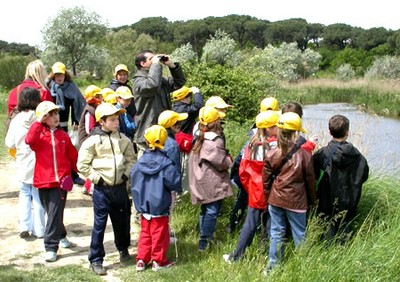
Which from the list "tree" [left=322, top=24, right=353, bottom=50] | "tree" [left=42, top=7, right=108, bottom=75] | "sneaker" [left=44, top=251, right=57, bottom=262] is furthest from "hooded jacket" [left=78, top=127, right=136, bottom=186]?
"tree" [left=322, top=24, right=353, bottom=50]

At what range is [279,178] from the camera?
13.4 feet

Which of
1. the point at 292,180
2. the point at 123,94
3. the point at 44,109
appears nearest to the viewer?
the point at 292,180

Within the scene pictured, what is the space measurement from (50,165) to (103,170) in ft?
1.96

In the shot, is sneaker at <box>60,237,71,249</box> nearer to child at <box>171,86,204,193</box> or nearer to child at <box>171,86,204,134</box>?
child at <box>171,86,204,193</box>

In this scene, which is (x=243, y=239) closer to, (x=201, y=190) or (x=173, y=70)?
(x=201, y=190)

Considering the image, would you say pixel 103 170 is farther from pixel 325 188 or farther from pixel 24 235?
pixel 325 188

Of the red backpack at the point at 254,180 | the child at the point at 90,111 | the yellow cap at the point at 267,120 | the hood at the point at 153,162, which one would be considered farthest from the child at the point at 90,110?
the yellow cap at the point at 267,120

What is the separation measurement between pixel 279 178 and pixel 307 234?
20.7 inches

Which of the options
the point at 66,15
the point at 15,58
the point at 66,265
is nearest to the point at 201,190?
the point at 66,265

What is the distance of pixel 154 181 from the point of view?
4340 mm

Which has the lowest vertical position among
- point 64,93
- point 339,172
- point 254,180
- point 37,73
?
point 254,180

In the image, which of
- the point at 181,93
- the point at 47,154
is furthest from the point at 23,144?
the point at 181,93

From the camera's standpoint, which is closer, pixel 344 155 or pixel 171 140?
pixel 344 155

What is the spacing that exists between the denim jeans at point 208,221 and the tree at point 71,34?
3624 cm
